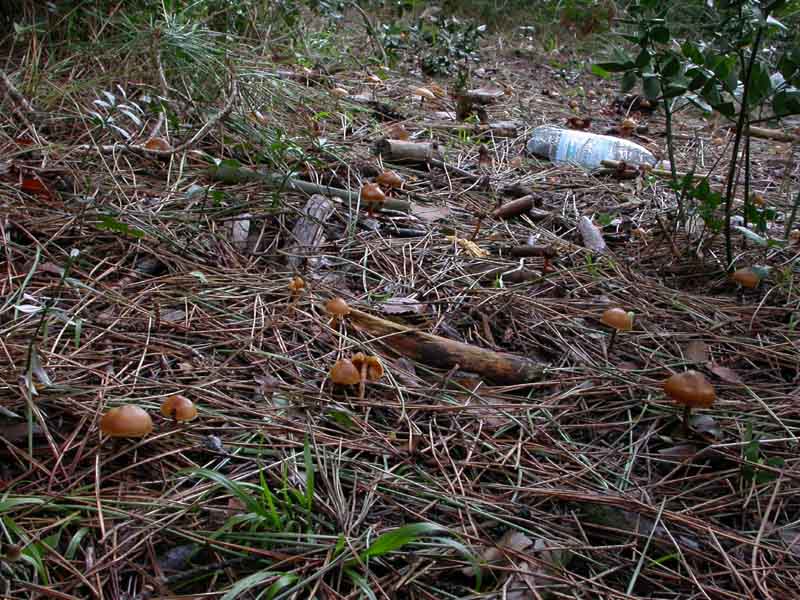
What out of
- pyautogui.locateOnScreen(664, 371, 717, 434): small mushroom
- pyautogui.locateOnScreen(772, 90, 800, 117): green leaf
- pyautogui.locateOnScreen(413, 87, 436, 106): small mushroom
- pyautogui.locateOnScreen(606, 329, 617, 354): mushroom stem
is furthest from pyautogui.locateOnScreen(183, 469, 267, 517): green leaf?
pyautogui.locateOnScreen(413, 87, 436, 106): small mushroom

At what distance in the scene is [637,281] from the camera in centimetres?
290

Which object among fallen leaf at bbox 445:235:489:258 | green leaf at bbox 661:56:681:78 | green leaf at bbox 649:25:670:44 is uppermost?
green leaf at bbox 649:25:670:44

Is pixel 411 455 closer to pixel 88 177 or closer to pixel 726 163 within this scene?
pixel 88 177

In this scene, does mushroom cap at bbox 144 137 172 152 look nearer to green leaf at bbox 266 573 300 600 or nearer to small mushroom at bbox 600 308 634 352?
small mushroom at bbox 600 308 634 352

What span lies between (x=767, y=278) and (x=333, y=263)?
183 centimetres

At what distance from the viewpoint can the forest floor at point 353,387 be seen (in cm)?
152

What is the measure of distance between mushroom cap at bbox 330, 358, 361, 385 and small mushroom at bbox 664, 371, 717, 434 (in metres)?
0.91

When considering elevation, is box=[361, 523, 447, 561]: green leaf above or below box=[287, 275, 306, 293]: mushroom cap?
above

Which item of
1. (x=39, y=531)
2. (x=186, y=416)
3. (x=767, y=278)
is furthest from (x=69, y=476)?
(x=767, y=278)

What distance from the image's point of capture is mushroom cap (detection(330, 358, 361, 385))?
1.98 meters

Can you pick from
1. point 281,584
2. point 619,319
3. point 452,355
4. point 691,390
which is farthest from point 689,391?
point 281,584

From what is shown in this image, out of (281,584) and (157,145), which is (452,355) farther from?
(157,145)

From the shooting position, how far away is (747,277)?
2.68 m

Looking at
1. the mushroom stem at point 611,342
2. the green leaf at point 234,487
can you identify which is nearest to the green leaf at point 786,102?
the mushroom stem at point 611,342
